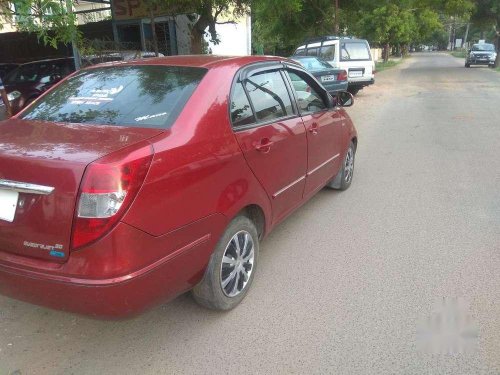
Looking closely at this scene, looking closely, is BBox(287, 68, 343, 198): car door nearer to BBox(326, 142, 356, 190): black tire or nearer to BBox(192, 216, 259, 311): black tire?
BBox(326, 142, 356, 190): black tire

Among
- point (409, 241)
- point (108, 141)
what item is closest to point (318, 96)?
point (409, 241)

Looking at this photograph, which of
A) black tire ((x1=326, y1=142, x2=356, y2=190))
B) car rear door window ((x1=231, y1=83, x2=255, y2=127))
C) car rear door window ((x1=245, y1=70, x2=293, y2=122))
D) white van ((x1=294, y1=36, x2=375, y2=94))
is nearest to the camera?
car rear door window ((x1=231, y1=83, x2=255, y2=127))

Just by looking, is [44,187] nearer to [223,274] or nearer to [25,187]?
[25,187]

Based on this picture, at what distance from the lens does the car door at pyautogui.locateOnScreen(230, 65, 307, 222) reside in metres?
3.15

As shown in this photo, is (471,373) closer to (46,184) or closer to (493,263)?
(493,263)

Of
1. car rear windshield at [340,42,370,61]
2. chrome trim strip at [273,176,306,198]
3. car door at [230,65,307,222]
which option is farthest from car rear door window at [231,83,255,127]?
car rear windshield at [340,42,370,61]

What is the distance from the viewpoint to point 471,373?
2.51 m

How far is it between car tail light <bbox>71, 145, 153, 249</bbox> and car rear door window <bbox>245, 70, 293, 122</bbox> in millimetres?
1382

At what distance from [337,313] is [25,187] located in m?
2.08

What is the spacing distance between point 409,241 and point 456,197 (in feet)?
5.01

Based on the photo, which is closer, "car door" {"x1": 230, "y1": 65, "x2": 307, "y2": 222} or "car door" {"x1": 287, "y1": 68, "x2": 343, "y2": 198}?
"car door" {"x1": 230, "y1": 65, "x2": 307, "y2": 222}

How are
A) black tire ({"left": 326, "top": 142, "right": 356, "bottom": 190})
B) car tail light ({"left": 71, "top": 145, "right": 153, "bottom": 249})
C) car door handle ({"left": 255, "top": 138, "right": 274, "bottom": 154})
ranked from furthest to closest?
black tire ({"left": 326, "top": 142, "right": 356, "bottom": 190}), car door handle ({"left": 255, "top": 138, "right": 274, "bottom": 154}), car tail light ({"left": 71, "top": 145, "right": 153, "bottom": 249})

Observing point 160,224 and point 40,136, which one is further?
point 40,136

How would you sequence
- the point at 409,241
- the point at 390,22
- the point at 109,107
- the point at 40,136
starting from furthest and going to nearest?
the point at 390,22 → the point at 409,241 → the point at 109,107 → the point at 40,136
